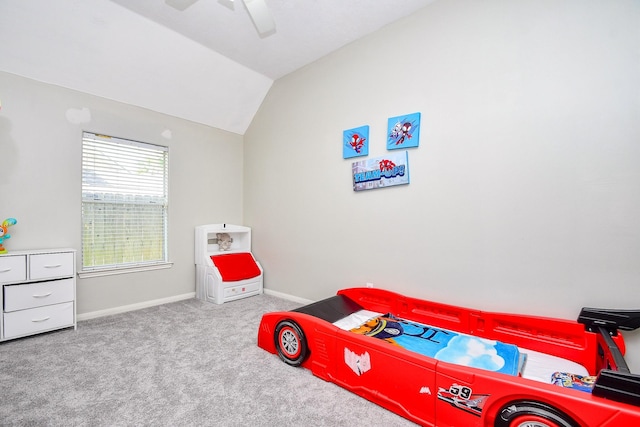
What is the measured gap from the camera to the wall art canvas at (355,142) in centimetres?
271

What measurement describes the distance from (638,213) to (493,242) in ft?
2.46

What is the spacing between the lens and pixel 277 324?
205cm

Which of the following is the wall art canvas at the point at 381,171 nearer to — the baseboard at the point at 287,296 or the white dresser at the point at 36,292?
the baseboard at the point at 287,296

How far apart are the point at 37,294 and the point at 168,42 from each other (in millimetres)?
2610

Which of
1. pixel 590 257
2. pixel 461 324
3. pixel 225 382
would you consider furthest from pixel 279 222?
pixel 590 257

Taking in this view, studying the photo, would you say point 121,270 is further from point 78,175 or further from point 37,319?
point 78,175

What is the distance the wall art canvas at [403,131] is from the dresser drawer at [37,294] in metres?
3.22

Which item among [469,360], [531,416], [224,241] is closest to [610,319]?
[469,360]

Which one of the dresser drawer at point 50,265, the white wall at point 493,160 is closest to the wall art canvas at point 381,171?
the white wall at point 493,160

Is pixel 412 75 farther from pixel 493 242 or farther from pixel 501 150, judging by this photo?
pixel 493 242

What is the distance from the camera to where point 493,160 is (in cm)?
204

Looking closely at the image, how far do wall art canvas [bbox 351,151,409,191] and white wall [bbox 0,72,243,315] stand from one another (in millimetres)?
2120

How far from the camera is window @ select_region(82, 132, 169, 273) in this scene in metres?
2.88

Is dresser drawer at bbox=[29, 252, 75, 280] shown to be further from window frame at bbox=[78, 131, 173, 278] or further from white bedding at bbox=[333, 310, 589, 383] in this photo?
white bedding at bbox=[333, 310, 589, 383]
